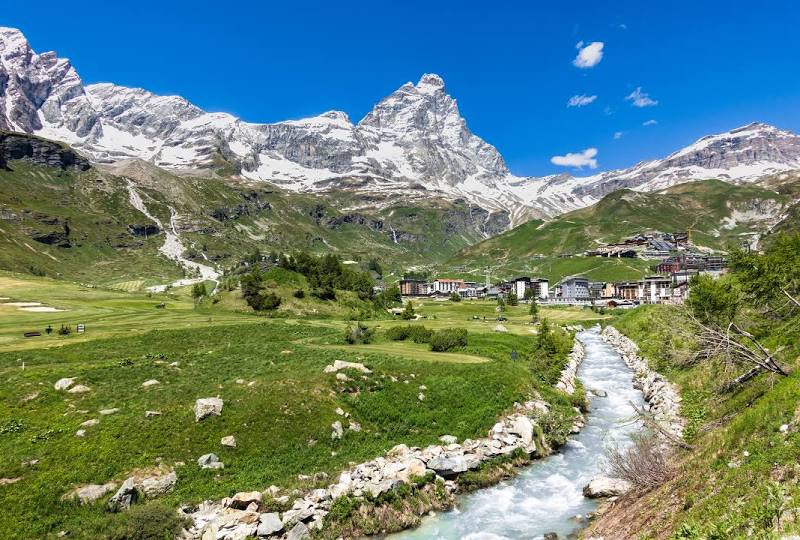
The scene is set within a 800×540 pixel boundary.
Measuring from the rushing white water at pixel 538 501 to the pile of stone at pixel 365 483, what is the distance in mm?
2018

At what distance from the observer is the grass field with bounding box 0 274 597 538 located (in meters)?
26.0

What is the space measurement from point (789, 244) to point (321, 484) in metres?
69.9

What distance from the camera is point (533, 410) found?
4178 centimetres

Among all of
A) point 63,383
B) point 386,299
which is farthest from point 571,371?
point 386,299

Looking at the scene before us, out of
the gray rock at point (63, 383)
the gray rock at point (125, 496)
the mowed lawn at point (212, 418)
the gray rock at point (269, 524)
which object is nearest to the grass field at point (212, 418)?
the mowed lawn at point (212, 418)

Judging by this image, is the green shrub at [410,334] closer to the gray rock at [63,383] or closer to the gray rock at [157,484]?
the gray rock at [63,383]

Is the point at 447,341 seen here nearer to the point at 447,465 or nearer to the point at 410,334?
the point at 410,334

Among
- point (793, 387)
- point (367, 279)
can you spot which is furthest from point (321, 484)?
point (367, 279)

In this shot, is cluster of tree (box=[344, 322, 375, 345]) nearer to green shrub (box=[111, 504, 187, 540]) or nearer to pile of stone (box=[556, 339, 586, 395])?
pile of stone (box=[556, 339, 586, 395])

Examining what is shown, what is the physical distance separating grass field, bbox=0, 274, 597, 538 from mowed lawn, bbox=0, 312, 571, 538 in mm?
86

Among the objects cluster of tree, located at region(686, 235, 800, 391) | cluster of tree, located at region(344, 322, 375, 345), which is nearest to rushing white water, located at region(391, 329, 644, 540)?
cluster of tree, located at region(686, 235, 800, 391)

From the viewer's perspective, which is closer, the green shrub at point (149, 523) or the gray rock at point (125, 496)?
the green shrub at point (149, 523)

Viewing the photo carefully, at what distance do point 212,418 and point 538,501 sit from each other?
22.5 metres

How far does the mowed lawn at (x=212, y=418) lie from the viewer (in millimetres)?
25844
